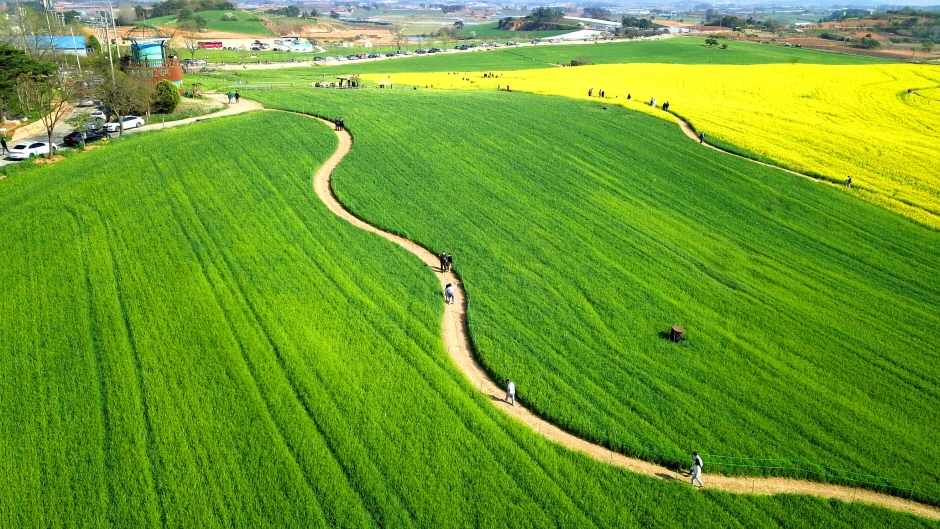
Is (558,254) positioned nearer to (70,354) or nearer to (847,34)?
(70,354)

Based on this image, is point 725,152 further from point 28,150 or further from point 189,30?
point 189,30

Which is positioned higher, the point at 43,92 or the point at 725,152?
the point at 43,92

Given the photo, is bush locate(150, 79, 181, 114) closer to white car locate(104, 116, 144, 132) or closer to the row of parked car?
white car locate(104, 116, 144, 132)

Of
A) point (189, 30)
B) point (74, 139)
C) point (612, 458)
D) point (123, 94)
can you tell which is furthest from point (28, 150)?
point (189, 30)

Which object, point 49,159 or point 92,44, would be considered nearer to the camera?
point 49,159

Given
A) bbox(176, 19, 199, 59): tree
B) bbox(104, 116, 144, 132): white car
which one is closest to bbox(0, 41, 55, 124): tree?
bbox(104, 116, 144, 132): white car

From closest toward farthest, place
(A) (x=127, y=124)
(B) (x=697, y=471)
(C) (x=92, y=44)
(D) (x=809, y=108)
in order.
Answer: (B) (x=697, y=471) < (A) (x=127, y=124) < (D) (x=809, y=108) < (C) (x=92, y=44)
